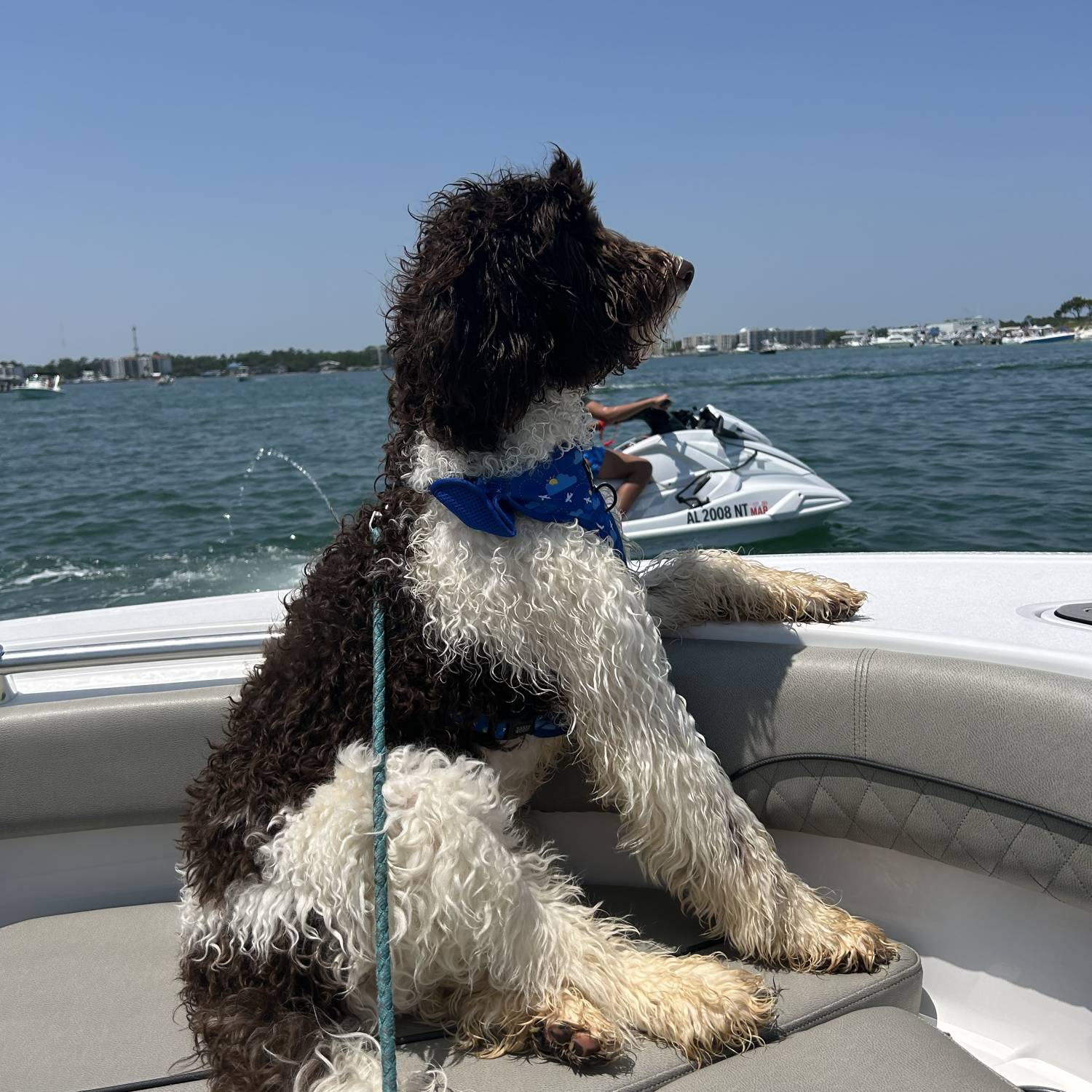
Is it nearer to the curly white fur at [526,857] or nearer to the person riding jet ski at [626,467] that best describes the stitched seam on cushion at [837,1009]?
the curly white fur at [526,857]

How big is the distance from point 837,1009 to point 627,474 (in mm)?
6828

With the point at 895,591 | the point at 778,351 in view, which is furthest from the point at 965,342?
the point at 895,591

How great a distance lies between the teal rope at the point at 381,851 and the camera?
1.41m

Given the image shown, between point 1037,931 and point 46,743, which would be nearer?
point 1037,931

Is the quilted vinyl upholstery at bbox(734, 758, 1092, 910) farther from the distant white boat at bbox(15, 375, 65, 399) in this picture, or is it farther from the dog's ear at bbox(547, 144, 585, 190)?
the distant white boat at bbox(15, 375, 65, 399)

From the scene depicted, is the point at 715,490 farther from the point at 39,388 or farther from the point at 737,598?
the point at 39,388

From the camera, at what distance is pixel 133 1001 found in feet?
6.13

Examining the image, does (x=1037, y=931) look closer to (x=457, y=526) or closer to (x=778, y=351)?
(x=457, y=526)

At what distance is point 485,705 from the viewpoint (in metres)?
1.73

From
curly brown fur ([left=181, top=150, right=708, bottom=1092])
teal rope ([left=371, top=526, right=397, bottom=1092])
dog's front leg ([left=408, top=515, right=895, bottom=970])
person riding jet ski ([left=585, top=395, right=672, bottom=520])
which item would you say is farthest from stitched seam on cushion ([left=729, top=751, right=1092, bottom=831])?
person riding jet ski ([left=585, top=395, right=672, bottom=520])

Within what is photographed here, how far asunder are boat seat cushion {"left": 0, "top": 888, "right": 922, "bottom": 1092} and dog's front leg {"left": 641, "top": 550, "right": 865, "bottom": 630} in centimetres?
69

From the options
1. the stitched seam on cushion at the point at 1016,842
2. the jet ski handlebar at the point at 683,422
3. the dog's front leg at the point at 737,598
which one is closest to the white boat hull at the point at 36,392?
the jet ski handlebar at the point at 683,422

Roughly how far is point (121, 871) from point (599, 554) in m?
1.55

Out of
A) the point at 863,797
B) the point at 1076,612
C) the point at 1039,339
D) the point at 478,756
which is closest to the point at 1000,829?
the point at 863,797
